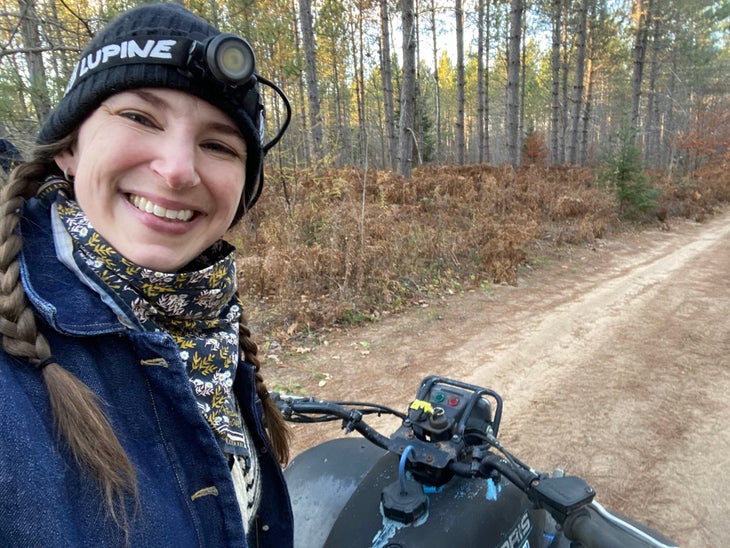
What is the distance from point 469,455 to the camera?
4.63 feet

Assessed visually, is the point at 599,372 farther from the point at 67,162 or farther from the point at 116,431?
the point at 67,162

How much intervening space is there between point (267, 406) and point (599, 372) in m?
3.80

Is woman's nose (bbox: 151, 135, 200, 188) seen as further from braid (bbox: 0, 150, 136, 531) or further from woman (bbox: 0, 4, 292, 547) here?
braid (bbox: 0, 150, 136, 531)

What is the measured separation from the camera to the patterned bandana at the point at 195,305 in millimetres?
1035

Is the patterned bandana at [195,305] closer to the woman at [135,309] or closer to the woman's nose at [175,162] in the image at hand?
the woman at [135,309]

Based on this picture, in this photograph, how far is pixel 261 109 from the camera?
1.40m

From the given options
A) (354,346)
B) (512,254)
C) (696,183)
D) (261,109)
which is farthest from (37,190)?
(696,183)

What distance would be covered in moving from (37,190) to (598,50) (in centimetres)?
3319

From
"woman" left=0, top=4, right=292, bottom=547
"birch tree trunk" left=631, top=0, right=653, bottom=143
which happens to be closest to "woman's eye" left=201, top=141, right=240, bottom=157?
"woman" left=0, top=4, right=292, bottom=547

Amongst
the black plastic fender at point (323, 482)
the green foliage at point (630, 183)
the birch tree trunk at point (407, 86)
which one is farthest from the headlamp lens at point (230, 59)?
the green foliage at point (630, 183)

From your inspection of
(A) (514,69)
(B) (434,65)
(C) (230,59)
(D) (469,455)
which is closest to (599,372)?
(D) (469,455)

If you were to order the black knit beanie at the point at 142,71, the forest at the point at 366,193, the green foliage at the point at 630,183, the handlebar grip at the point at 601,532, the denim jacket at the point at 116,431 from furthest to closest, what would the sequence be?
1. the green foliage at the point at 630,183
2. the forest at the point at 366,193
3. the black knit beanie at the point at 142,71
4. the handlebar grip at the point at 601,532
5. the denim jacket at the point at 116,431

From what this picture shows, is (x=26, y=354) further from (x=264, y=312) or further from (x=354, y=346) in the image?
(x=264, y=312)

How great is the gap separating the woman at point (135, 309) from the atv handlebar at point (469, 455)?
38cm
